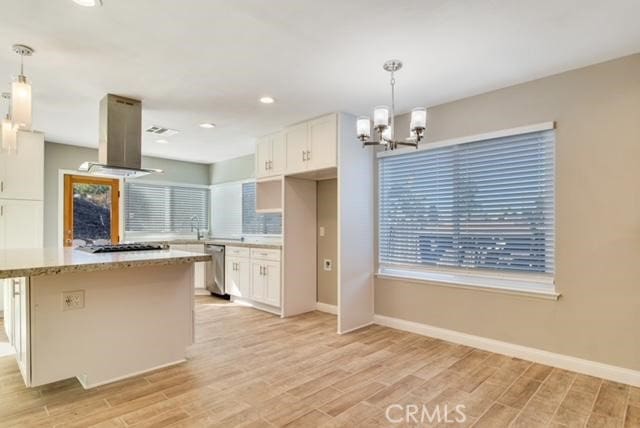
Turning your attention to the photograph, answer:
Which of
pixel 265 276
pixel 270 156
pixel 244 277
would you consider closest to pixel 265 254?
pixel 265 276

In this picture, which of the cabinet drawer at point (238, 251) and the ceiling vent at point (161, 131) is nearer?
the ceiling vent at point (161, 131)

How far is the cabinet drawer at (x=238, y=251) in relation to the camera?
524cm

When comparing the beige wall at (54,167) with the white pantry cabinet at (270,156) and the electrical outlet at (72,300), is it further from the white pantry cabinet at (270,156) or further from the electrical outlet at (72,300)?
the electrical outlet at (72,300)

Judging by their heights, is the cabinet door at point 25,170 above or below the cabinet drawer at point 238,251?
above

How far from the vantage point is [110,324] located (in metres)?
2.63

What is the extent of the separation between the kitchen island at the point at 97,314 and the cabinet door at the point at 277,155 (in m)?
2.06

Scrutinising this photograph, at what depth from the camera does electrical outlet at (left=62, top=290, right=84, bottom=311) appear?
243 cm

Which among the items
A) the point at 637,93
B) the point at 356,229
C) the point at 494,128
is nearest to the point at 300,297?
the point at 356,229

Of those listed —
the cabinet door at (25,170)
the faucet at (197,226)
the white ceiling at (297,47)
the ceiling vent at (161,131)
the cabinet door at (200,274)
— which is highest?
the white ceiling at (297,47)

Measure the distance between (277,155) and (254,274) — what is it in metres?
1.75

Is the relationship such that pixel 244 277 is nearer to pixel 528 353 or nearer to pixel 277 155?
pixel 277 155

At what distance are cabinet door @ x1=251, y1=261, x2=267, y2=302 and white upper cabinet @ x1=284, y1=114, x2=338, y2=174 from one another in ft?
4.76

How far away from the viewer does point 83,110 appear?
12.9ft

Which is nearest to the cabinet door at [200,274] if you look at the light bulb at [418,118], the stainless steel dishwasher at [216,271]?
the stainless steel dishwasher at [216,271]
